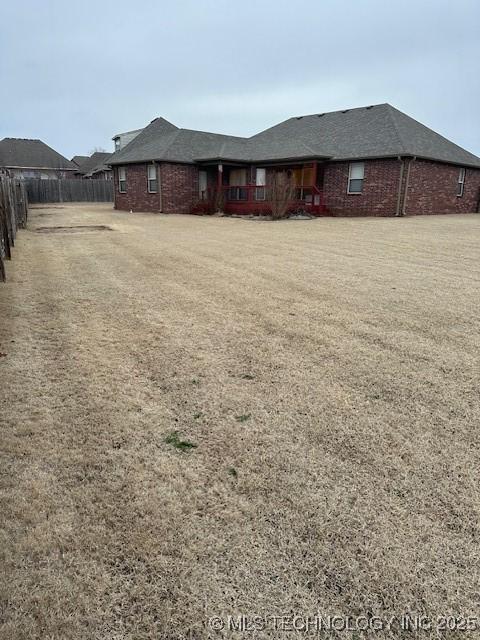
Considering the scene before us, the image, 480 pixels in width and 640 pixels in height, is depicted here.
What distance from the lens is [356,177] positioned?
2008 centimetres

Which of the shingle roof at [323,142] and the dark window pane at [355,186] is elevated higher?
the shingle roof at [323,142]

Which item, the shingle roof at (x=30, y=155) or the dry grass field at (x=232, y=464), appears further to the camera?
the shingle roof at (x=30, y=155)

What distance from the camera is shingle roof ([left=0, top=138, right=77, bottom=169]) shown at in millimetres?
46938

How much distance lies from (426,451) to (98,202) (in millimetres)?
34116

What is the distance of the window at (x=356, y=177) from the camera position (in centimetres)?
1989

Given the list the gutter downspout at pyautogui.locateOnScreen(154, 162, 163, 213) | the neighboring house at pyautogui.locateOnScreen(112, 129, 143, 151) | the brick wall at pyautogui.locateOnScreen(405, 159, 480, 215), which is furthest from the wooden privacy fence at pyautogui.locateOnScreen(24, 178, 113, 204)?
the brick wall at pyautogui.locateOnScreen(405, 159, 480, 215)

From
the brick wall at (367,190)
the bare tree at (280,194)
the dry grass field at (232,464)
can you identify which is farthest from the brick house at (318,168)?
the dry grass field at (232,464)

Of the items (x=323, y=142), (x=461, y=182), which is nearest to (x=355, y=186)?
(x=323, y=142)

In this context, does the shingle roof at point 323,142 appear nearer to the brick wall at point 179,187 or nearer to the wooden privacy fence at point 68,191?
the brick wall at point 179,187

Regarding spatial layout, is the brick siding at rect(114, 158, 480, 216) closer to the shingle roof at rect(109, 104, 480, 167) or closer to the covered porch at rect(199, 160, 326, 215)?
the covered porch at rect(199, 160, 326, 215)

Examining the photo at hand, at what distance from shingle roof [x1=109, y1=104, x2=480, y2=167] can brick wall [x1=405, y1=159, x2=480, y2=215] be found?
544mm

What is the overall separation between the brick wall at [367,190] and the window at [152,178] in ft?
28.2

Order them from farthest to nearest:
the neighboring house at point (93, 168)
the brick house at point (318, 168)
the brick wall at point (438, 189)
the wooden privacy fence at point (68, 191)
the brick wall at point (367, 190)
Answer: the neighboring house at point (93, 168), the wooden privacy fence at point (68, 191), the brick wall at point (438, 189), the brick house at point (318, 168), the brick wall at point (367, 190)

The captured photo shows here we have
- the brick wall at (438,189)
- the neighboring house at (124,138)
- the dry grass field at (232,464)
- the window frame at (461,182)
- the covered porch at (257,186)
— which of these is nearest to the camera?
the dry grass field at (232,464)
